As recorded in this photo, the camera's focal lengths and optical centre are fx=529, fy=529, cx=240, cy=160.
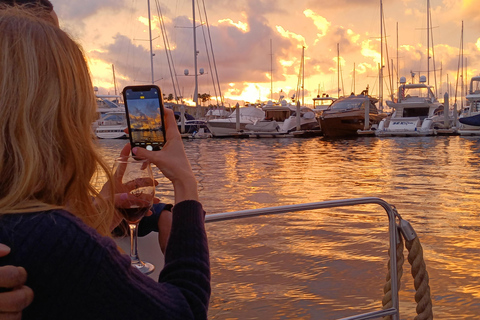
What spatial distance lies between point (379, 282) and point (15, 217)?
13.2 feet

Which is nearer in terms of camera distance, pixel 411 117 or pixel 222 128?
pixel 411 117

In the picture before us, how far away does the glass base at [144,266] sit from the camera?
160cm

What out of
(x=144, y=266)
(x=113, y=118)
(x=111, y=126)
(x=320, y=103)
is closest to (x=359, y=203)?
(x=144, y=266)

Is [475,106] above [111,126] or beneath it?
above

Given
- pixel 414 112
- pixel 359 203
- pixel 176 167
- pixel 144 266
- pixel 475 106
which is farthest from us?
pixel 414 112

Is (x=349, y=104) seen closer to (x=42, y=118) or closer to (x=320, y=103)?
(x=320, y=103)

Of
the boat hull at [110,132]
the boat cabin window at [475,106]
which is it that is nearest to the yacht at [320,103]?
the boat cabin window at [475,106]

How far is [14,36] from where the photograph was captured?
980 mm

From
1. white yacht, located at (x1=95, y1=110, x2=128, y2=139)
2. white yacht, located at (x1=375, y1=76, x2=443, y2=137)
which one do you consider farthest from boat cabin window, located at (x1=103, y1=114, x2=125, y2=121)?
white yacht, located at (x1=375, y1=76, x2=443, y2=137)

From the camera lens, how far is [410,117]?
103 ft

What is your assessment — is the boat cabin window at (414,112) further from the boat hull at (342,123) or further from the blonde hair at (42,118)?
the blonde hair at (42,118)

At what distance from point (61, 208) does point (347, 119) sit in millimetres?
32558

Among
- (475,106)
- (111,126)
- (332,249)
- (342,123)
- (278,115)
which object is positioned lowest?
(332,249)

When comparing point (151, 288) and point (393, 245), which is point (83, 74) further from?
point (393, 245)
